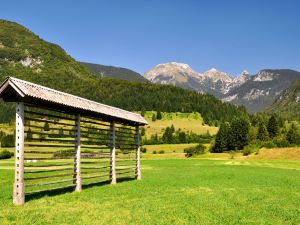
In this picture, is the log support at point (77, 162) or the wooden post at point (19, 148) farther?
the log support at point (77, 162)

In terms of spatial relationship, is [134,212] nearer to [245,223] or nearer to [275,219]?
[245,223]

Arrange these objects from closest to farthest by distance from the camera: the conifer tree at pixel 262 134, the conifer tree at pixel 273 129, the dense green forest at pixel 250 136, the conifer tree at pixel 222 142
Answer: the dense green forest at pixel 250 136 < the conifer tree at pixel 222 142 < the conifer tree at pixel 262 134 < the conifer tree at pixel 273 129

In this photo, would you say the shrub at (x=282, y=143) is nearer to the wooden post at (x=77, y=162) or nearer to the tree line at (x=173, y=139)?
the tree line at (x=173, y=139)

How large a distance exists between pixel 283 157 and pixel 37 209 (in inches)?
3467

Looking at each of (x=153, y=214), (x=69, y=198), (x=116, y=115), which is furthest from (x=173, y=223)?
(x=116, y=115)

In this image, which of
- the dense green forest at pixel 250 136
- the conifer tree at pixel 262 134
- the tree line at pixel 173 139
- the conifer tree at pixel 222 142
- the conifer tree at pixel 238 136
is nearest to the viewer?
the dense green forest at pixel 250 136

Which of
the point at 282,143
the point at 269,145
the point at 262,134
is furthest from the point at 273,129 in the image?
the point at 269,145

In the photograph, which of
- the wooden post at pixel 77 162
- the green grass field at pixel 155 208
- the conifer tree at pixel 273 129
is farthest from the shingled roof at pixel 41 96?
the conifer tree at pixel 273 129

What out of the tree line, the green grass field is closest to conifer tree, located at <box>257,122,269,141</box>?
the tree line

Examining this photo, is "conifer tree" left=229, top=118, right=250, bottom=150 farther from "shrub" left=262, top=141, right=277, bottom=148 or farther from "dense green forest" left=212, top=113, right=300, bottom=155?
"shrub" left=262, top=141, right=277, bottom=148

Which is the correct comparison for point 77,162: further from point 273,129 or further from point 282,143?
point 273,129

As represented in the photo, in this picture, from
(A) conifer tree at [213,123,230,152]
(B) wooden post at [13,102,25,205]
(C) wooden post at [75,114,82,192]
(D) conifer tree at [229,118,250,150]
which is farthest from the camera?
(D) conifer tree at [229,118,250,150]

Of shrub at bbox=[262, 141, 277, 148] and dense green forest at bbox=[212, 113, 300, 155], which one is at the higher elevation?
dense green forest at bbox=[212, 113, 300, 155]

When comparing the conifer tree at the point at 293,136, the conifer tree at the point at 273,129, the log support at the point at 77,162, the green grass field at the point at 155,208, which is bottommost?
the green grass field at the point at 155,208
